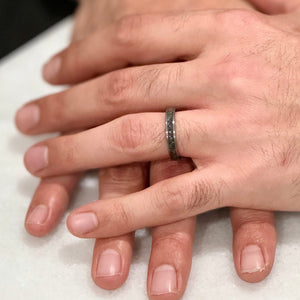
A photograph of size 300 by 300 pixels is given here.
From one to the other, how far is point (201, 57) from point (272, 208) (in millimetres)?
308

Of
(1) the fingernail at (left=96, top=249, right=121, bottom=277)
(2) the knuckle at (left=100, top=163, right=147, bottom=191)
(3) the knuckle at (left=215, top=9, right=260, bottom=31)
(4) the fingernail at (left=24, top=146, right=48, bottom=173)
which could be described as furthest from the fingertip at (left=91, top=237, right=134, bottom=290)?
(3) the knuckle at (left=215, top=9, right=260, bottom=31)

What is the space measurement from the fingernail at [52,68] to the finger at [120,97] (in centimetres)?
11

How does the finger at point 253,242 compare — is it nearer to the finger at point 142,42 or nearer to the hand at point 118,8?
the finger at point 142,42

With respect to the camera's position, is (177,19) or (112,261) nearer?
(112,261)

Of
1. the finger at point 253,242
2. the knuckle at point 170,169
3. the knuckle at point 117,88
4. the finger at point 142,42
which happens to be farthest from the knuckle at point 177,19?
the finger at point 253,242

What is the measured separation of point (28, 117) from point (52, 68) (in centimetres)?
15

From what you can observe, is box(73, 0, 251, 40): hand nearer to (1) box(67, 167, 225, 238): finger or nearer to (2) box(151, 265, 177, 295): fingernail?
(1) box(67, 167, 225, 238): finger

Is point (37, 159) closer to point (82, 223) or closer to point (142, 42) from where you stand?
point (82, 223)

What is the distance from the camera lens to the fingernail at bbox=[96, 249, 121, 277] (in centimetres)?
71

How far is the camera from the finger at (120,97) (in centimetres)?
79

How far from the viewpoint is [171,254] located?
28.6 inches

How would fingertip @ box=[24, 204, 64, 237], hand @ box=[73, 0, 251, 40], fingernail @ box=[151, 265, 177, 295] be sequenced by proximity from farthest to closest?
hand @ box=[73, 0, 251, 40], fingertip @ box=[24, 204, 64, 237], fingernail @ box=[151, 265, 177, 295]

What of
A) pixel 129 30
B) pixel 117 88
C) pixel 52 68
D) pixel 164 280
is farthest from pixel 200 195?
pixel 52 68

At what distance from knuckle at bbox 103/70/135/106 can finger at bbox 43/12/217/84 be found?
0.22 ft
